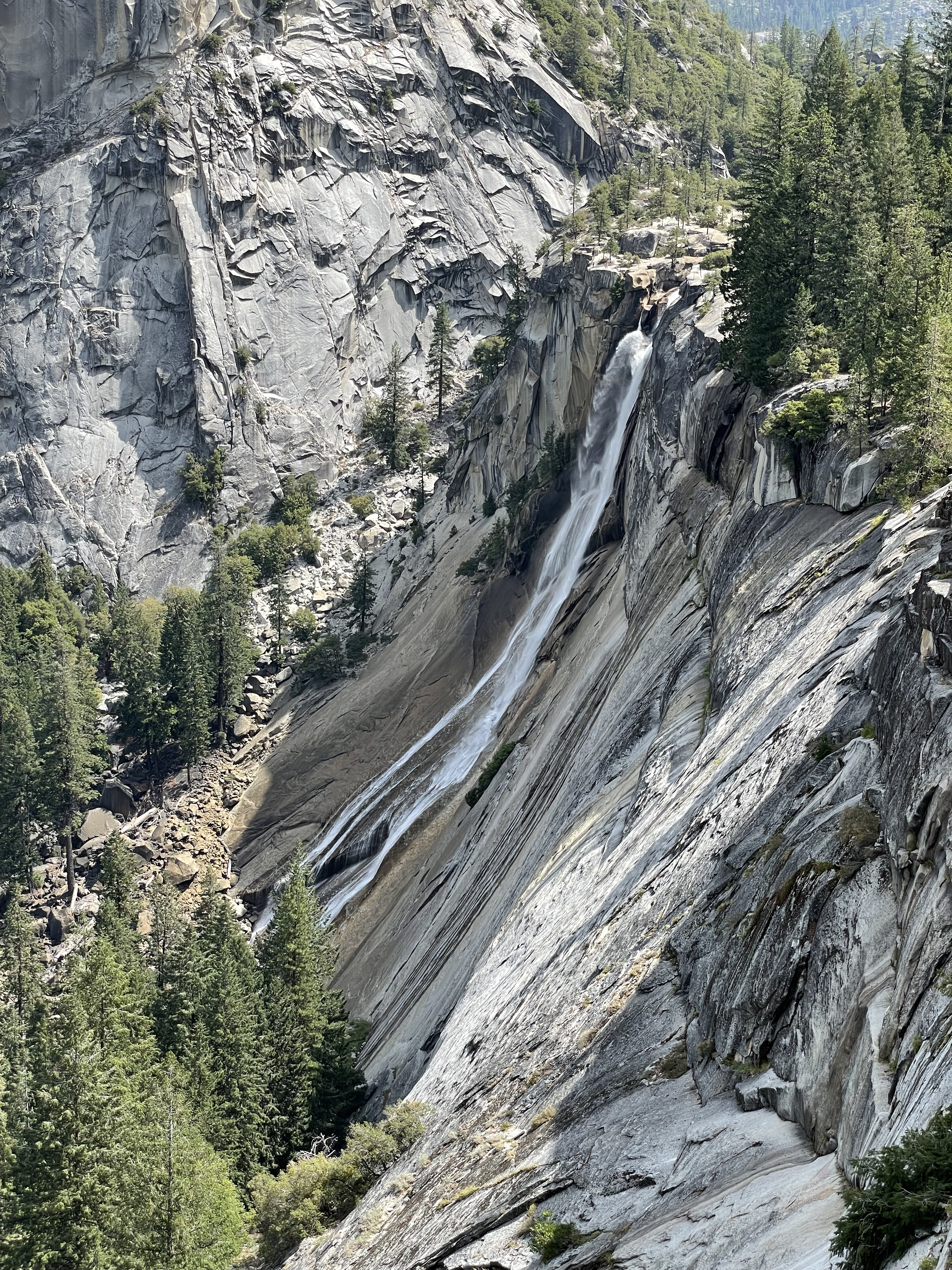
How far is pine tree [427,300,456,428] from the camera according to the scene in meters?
109

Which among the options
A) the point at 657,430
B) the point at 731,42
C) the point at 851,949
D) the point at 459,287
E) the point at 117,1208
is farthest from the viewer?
the point at 731,42

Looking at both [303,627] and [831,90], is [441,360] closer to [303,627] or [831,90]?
[303,627]

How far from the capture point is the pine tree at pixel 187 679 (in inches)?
3196

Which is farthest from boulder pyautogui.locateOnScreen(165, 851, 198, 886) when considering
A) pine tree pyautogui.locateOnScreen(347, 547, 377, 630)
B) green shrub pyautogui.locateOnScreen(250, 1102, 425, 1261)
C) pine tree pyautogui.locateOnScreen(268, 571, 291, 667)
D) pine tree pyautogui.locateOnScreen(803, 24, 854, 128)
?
pine tree pyautogui.locateOnScreen(803, 24, 854, 128)

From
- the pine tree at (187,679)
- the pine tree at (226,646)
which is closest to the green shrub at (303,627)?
Answer: the pine tree at (226,646)

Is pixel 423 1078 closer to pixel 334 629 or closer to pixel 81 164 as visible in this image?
pixel 334 629

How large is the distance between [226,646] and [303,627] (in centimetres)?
712

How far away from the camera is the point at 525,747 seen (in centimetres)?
5112

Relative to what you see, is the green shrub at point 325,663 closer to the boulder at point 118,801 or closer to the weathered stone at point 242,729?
the weathered stone at point 242,729

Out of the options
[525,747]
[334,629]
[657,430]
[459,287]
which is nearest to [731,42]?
[459,287]

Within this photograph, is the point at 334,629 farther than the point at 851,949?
Yes

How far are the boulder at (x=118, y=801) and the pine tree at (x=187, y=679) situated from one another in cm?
398

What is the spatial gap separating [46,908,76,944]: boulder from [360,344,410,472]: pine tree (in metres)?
48.8

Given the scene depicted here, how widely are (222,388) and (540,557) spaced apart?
161ft
